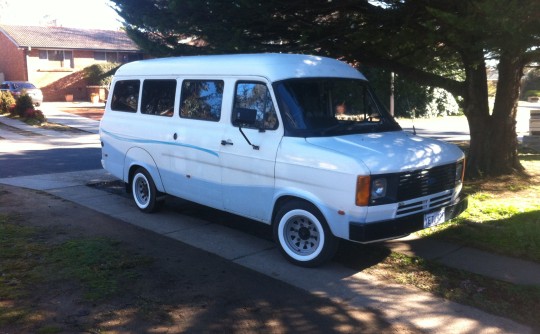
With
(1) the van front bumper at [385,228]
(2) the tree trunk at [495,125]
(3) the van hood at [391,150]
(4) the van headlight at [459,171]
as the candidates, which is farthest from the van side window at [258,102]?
(2) the tree trunk at [495,125]

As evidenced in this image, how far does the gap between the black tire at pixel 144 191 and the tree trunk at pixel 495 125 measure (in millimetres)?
5990

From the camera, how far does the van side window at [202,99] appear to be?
21.7ft

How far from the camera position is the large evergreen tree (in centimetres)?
721

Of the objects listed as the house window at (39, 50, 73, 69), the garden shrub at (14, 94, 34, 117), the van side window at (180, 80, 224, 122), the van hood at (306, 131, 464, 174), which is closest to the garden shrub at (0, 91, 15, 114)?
the garden shrub at (14, 94, 34, 117)

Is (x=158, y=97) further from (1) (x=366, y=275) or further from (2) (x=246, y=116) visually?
(1) (x=366, y=275)

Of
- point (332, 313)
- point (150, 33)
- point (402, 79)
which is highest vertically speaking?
point (150, 33)

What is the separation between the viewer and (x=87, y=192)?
9.47 metres

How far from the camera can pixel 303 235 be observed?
572cm

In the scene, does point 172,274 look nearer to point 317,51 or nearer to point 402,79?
point 317,51

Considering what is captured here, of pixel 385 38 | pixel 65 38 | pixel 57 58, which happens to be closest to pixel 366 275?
pixel 385 38

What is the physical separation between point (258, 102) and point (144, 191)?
291 centimetres

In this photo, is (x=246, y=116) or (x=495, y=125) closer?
(x=246, y=116)

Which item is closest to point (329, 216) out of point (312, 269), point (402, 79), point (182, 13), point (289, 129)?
point (312, 269)

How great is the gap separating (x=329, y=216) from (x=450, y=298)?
53.1 inches
